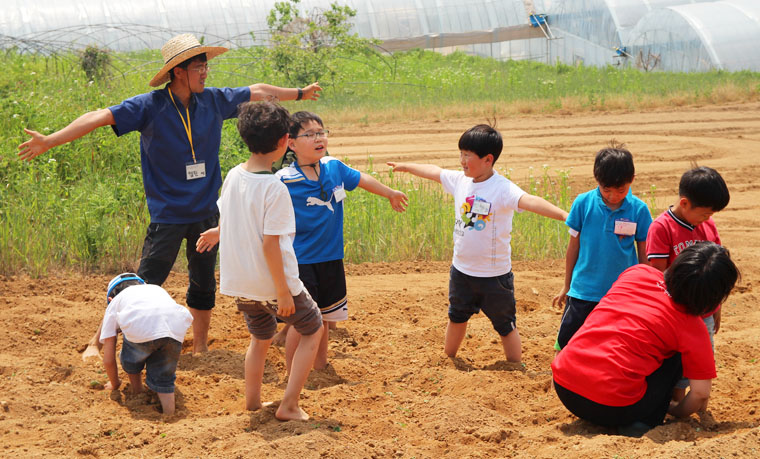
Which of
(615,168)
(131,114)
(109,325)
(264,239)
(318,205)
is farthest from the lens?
(131,114)

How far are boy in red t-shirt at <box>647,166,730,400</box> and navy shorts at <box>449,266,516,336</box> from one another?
0.92 m

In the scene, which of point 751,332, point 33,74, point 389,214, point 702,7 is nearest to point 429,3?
point 702,7

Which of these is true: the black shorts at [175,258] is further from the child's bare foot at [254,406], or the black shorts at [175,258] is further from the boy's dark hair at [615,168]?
the boy's dark hair at [615,168]

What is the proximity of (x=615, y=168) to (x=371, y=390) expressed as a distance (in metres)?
1.81

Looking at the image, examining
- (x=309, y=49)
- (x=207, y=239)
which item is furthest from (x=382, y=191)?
(x=309, y=49)

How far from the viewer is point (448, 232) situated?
7723mm

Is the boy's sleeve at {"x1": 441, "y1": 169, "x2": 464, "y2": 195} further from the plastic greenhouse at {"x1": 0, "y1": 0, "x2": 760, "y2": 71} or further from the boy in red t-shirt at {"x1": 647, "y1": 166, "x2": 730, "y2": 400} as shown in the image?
the plastic greenhouse at {"x1": 0, "y1": 0, "x2": 760, "y2": 71}

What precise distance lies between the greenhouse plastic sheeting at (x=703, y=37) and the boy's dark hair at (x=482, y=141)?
2013 cm

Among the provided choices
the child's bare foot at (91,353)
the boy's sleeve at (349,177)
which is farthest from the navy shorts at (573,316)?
the child's bare foot at (91,353)

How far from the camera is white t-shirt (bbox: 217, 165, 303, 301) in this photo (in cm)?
339

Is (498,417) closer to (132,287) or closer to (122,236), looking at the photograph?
(132,287)

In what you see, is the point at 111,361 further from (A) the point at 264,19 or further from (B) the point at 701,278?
(A) the point at 264,19

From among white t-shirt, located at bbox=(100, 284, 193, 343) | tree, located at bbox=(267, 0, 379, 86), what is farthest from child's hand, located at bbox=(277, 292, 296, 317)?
tree, located at bbox=(267, 0, 379, 86)

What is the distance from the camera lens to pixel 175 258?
4.76 metres
